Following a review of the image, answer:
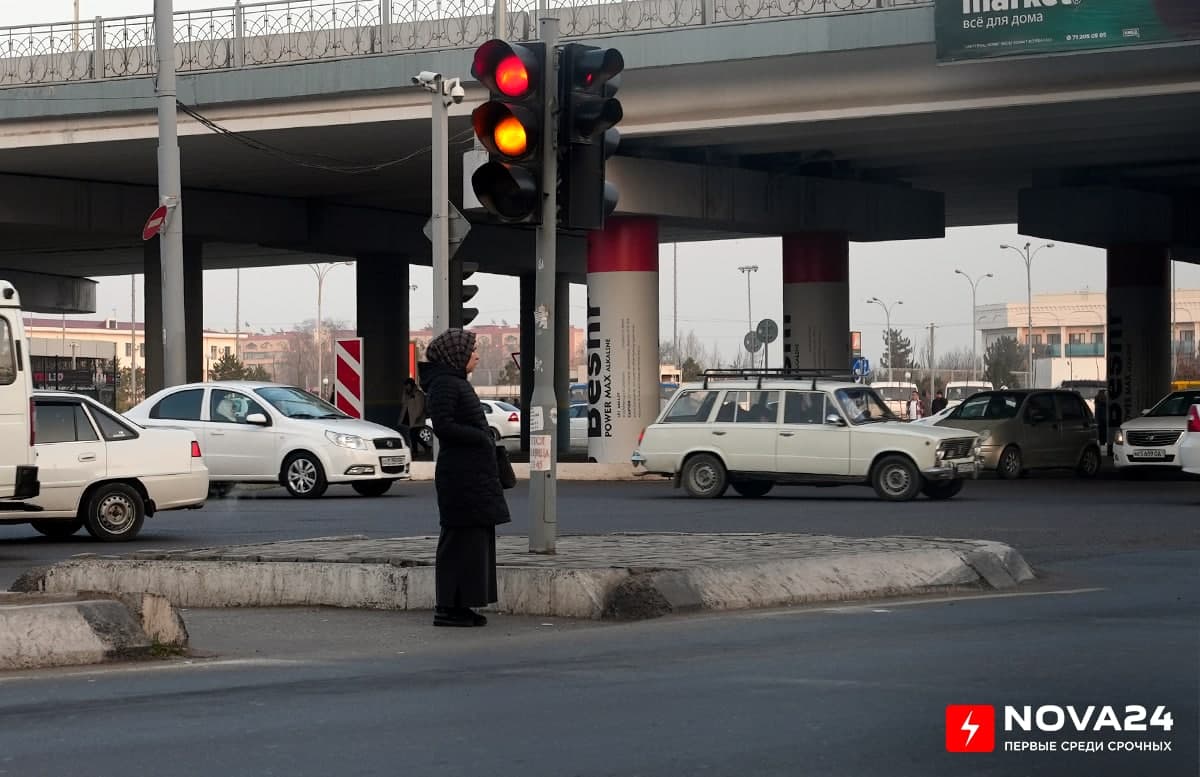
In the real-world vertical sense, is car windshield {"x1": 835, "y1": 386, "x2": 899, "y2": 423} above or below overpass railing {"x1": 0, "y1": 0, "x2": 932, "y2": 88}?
below

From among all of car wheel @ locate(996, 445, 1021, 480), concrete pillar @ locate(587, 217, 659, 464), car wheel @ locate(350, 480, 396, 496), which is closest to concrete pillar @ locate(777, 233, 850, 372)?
concrete pillar @ locate(587, 217, 659, 464)

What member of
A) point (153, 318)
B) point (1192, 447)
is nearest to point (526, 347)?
point (153, 318)

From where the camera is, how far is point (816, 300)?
40.8m

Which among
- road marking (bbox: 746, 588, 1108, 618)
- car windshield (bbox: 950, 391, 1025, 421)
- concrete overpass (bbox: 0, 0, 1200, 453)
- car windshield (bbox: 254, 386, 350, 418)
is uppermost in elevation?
concrete overpass (bbox: 0, 0, 1200, 453)

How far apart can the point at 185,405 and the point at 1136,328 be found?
2689 cm

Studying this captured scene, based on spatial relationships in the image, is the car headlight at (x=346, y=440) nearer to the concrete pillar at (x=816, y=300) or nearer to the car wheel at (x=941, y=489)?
the car wheel at (x=941, y=489)

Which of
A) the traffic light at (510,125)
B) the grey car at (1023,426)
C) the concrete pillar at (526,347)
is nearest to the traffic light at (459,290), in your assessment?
the grey car at (1023,426)

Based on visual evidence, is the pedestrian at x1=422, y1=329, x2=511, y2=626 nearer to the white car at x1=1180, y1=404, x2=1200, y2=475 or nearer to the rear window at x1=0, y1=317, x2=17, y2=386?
the rear window at x1=0, y1=317, x2=17, y2=386

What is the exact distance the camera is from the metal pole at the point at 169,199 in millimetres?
25688

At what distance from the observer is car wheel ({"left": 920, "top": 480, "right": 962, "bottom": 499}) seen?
962 inches

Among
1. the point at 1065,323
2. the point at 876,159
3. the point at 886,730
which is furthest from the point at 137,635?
the point at 1065,323

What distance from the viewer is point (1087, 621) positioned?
10.2 m

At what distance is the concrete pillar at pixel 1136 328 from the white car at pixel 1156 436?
14.7 m

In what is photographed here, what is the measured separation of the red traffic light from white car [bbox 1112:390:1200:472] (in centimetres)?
2007
